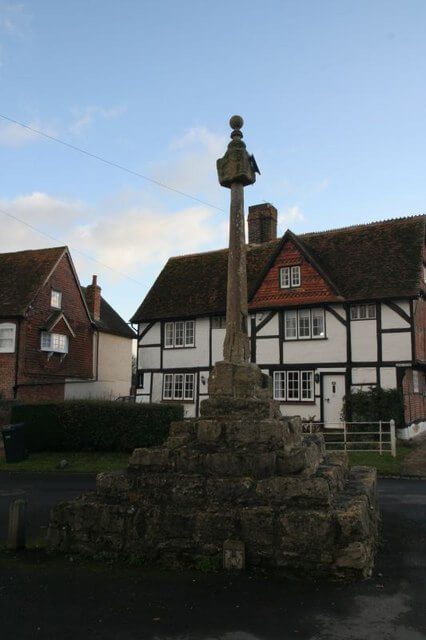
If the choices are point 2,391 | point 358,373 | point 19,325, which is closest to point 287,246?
point 358,373

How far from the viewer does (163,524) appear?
6715mm

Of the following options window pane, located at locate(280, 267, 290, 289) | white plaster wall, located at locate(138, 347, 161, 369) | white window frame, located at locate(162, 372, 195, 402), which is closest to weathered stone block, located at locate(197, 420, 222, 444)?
window pane, located at locate(280, 267, 290, 289)

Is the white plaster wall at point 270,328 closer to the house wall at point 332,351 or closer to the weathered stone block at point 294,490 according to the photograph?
the house wall at point 332,351

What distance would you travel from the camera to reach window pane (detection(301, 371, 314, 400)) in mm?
23375

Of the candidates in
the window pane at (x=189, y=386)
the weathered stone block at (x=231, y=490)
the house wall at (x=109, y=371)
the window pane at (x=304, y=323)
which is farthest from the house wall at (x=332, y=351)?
the weathered stone block at (x=231, y=490)

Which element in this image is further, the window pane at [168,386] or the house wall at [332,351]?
the window pane at [168,386]

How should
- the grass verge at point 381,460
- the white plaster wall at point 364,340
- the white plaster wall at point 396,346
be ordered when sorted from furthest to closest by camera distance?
the white plaster wall at point 364,340 < the white plaster wall at point 396,346 < the grass verge at point 381,460

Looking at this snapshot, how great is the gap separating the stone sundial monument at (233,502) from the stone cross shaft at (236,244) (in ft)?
1.15

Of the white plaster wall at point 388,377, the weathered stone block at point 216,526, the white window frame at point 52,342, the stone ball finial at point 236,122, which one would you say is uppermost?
the stone ball finial at point 236,122

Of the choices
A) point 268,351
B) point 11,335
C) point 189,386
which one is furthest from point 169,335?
point 11,335

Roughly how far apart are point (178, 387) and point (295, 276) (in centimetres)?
803

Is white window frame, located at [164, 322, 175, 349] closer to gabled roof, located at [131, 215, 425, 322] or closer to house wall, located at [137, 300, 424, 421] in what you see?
gabled roof, located at [131, 215, 425, 322]

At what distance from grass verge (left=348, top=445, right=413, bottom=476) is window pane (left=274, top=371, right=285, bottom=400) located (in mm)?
5994

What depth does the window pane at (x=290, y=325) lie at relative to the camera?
79.5 feet
